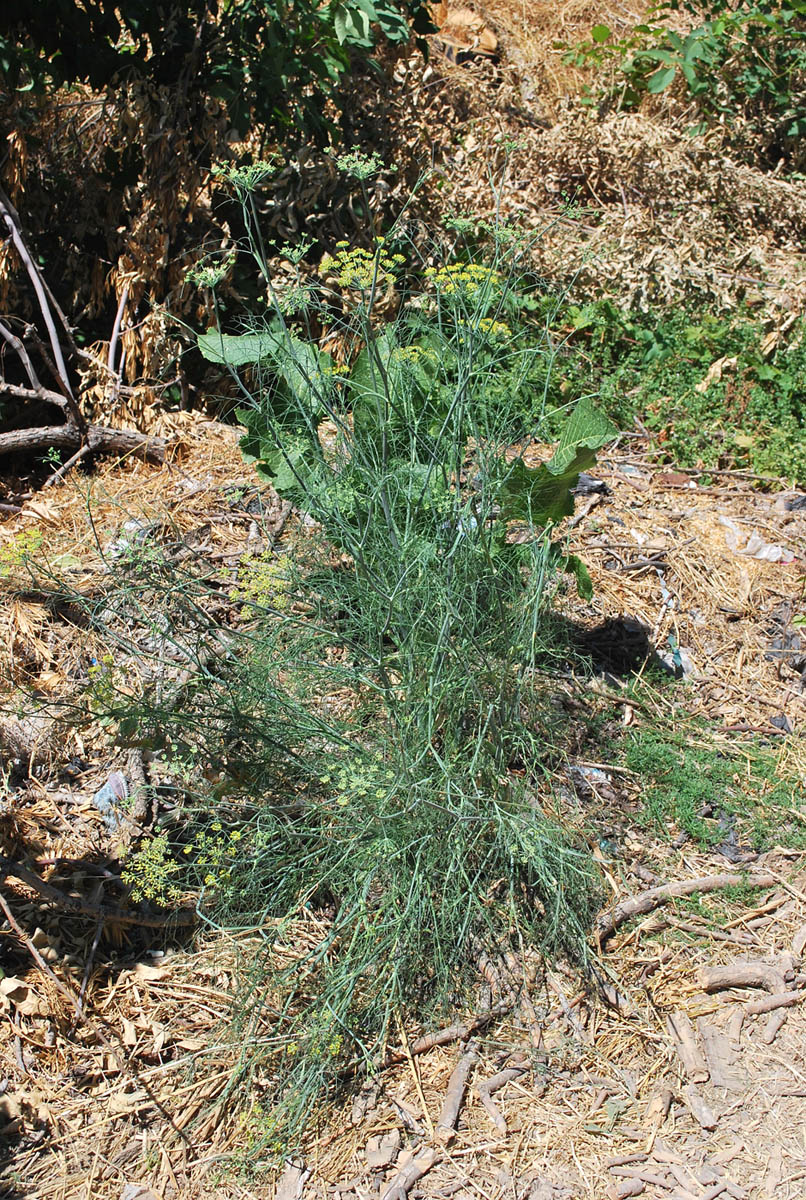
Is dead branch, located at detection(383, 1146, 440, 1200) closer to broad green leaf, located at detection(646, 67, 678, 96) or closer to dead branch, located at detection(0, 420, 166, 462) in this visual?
dead branch, located at detection(0, 420, 166, 462)

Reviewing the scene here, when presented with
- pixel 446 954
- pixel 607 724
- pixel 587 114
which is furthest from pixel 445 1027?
pixel 587 114

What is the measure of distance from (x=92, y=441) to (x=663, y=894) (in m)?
2.96

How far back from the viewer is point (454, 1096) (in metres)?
2.34

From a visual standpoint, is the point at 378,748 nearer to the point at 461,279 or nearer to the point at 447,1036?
the point at 447,1036

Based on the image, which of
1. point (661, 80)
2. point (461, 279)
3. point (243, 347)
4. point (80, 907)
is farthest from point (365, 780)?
point (661, 80)

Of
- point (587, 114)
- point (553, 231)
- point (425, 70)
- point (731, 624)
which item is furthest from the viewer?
point (587, 114)

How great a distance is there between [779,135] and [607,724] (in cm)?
515

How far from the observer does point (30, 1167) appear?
2.20 meters

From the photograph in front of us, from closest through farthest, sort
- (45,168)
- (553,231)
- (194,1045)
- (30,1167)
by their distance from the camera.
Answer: (30,1167) < (194,1045) < (45,168) < (553,231)

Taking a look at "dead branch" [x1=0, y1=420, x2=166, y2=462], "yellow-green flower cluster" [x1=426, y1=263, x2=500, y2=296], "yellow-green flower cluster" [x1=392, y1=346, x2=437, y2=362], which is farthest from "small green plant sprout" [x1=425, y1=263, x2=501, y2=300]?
"dead branch" [x1=0, y1=420, x2=166, y2=462]

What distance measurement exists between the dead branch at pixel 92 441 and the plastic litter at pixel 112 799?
68.8 inches

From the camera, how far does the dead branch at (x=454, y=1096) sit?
89.4 inches

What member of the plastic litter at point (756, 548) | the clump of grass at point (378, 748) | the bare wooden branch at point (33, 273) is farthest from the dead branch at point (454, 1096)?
the bare wooden branch at point (33, 273)

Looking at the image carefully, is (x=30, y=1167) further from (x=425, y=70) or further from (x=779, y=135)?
(x=779, y=135)
